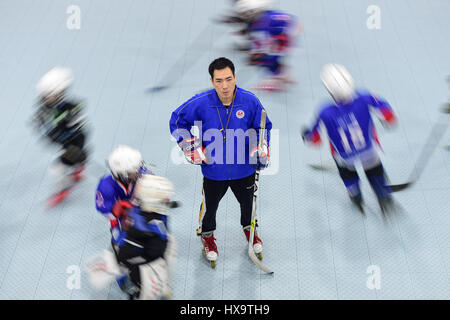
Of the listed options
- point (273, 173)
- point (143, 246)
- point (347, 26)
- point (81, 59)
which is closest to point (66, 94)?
point (143, 246)

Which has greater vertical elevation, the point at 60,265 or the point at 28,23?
the point at 28,23

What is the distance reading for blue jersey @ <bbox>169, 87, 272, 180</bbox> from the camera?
3.06 m

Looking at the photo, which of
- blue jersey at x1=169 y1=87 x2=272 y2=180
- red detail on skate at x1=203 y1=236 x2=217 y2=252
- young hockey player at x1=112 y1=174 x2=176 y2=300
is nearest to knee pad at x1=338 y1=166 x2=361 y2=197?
blue jersey at x1=169 y1=87 x2=272 y2=180

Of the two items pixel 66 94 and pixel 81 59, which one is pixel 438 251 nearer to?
pixel 66 94

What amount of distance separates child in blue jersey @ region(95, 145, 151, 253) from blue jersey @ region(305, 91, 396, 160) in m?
1.39

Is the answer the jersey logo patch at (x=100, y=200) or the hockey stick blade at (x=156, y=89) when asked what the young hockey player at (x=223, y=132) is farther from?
the hockey stick blade at (x=156, y=89)

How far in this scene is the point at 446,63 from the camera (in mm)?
5414

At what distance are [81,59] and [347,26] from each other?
11.5ft

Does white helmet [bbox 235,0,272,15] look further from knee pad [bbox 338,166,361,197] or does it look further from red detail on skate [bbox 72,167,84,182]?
red detail on skate [bbox 72,167,84,182]

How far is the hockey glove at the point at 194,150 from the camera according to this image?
3131mm

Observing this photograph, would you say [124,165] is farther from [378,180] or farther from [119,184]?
[378,180]

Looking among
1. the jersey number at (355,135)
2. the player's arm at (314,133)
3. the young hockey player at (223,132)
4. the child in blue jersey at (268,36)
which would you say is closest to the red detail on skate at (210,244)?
the young hockey player at (223,132)

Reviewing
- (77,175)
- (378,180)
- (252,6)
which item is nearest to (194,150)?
(378,180)

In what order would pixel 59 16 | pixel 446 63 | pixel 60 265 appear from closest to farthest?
1. pixel 60 265
2. pixel 446 63
3. pixel 59 16
